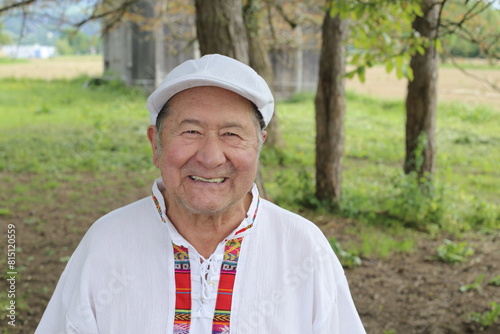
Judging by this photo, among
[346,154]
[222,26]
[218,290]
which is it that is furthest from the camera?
[346,154]

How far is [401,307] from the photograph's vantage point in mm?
4199

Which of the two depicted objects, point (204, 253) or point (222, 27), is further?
point (222, 27)

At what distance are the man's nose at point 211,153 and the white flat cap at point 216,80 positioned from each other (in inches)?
6.4

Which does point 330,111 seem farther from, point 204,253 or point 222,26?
point 204,253

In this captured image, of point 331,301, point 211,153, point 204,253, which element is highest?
point 211,153

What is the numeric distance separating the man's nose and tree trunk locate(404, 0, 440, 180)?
14.4 feet

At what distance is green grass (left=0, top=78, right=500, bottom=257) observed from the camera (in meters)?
5.98

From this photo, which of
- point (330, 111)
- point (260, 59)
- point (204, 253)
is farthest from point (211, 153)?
point (260, 59)

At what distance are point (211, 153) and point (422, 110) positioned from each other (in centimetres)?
467

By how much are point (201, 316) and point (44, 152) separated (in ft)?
24.6

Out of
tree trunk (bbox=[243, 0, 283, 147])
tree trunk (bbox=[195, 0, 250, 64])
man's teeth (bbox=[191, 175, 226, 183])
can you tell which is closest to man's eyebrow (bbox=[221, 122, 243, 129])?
man's teeth (bbox=[191, 175, 226, 183])

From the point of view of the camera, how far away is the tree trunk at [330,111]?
610cm

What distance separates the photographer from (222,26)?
4.14 meters

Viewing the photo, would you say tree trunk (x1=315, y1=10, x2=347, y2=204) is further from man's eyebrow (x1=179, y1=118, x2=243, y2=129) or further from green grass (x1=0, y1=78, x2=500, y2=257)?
man's eyebrow (x1=179, y1=118, x2=243, y2=129)
